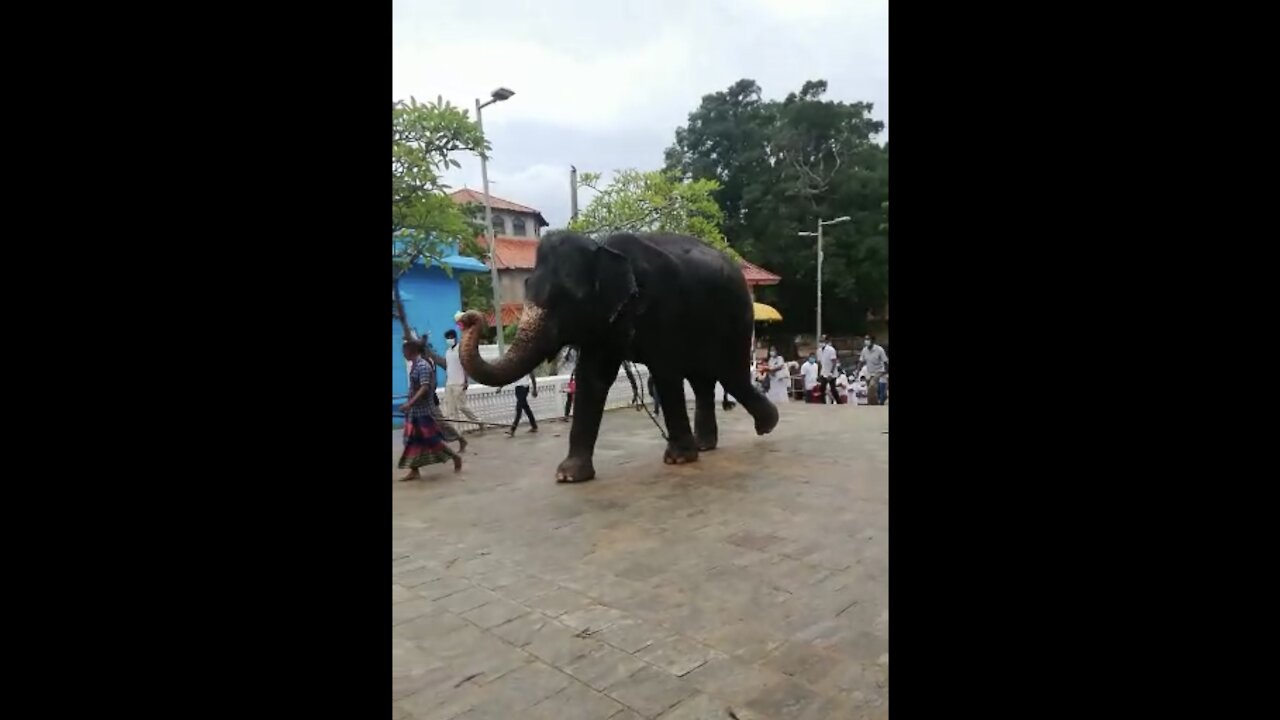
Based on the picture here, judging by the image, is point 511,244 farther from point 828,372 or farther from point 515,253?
Result: point 828,372

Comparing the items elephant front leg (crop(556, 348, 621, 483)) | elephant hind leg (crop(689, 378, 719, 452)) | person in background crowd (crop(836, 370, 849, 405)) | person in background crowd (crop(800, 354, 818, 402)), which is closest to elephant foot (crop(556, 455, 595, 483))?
elephant front leg (crop(556, 348, 621, 483))

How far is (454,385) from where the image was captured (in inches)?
369

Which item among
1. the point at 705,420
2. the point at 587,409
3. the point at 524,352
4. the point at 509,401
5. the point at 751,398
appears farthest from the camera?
the point at 509,401

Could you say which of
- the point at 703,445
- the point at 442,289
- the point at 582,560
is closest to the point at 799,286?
the point at 442,289

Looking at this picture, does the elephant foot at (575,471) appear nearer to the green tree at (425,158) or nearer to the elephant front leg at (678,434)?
the elephant front leg at (678,434)

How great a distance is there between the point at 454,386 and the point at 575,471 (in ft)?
12.1

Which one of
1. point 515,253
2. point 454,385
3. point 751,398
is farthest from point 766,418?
point 515,253

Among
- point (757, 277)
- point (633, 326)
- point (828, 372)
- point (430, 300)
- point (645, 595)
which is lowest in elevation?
point (645, 595)

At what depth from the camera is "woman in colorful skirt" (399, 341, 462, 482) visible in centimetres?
657
